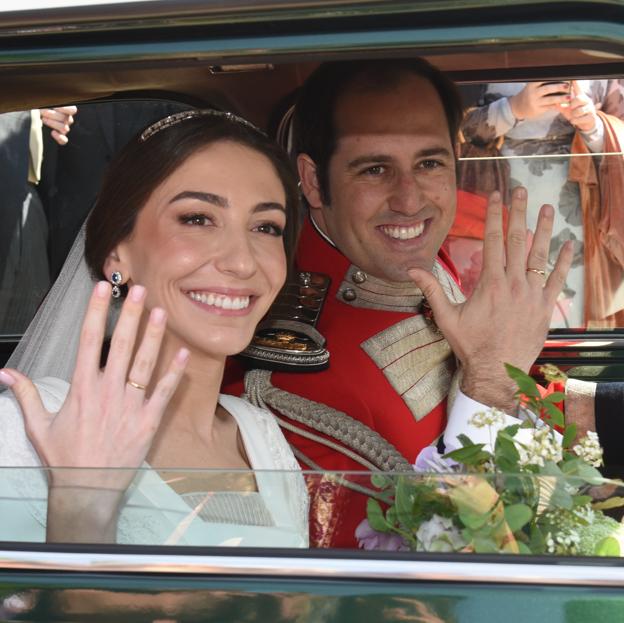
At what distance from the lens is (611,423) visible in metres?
3.09

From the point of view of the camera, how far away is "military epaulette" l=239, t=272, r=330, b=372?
107 inches

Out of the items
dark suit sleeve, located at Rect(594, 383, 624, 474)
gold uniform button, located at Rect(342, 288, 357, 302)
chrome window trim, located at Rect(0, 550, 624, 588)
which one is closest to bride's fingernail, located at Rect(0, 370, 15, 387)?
chrome window trim, located at Rect(0, 550, 624, 588)

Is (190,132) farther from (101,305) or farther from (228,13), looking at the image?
(228,13)

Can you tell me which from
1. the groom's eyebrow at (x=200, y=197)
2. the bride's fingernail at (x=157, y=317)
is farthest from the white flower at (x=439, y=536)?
the groom's eyebrow at (x=200, y=197)

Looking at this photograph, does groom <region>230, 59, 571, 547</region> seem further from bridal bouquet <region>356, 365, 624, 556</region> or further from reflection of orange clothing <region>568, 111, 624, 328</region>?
bridal bouquet <region>356, 365, 624, 556</region>

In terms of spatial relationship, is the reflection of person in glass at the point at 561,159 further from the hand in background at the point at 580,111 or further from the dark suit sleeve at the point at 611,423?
the dark suit sleeve at the point at 611,423

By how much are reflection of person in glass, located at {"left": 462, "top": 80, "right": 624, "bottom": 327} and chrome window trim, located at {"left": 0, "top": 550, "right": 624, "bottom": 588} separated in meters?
1.88

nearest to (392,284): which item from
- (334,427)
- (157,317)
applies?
(334,427)

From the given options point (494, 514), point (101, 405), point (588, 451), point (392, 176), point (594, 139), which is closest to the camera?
point (494, 514)

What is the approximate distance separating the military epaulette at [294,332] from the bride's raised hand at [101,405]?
36.3 inches

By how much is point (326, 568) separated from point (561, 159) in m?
2.17

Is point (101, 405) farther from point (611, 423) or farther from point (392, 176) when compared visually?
point (611, 423)

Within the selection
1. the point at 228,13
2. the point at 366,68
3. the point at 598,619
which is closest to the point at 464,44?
the point at 228,13

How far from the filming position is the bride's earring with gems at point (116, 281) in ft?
7.70
